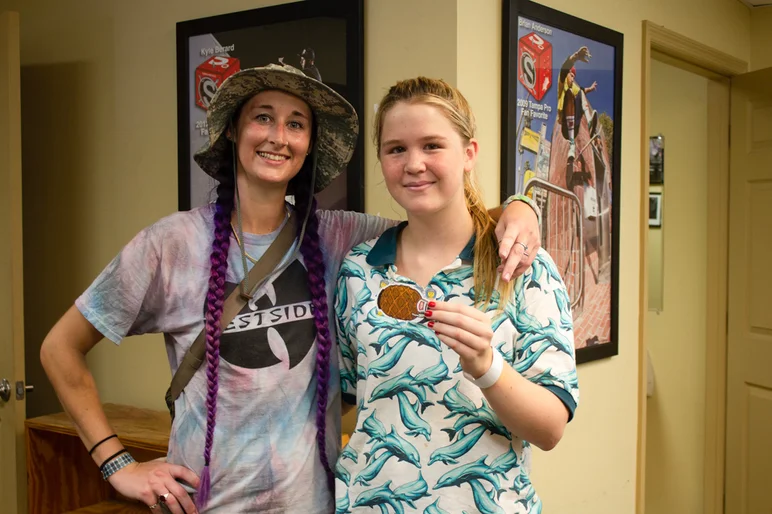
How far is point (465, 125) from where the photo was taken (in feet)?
4.42

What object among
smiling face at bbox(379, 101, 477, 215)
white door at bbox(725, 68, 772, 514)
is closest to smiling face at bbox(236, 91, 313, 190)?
smiling face at bbox(379, 101, 477, 215)

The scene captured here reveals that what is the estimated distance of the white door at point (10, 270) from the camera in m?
2.49

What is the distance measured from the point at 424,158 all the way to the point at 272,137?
342 mm

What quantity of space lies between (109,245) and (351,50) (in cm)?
139

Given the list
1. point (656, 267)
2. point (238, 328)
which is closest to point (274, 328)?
point (238, 328)

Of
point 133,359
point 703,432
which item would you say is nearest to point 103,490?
point 133,359

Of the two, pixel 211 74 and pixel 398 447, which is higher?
pixel 211 74

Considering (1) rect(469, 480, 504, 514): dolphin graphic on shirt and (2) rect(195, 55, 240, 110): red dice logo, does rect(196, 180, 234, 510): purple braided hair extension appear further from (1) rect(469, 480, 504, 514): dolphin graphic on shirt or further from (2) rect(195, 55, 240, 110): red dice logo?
(2) rect(195, 55, 240, 110): red dice logo

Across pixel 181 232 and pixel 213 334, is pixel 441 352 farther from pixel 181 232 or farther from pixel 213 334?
pixel 181 232

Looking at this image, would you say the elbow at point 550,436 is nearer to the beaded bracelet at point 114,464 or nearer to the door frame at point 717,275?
the beaded bracelet at point 114,464

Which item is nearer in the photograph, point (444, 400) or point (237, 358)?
point (444, 400)

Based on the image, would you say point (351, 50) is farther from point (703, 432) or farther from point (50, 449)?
A: point (703, 432)

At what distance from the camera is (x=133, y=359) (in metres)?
2.74

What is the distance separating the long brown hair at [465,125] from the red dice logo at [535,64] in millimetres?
898
